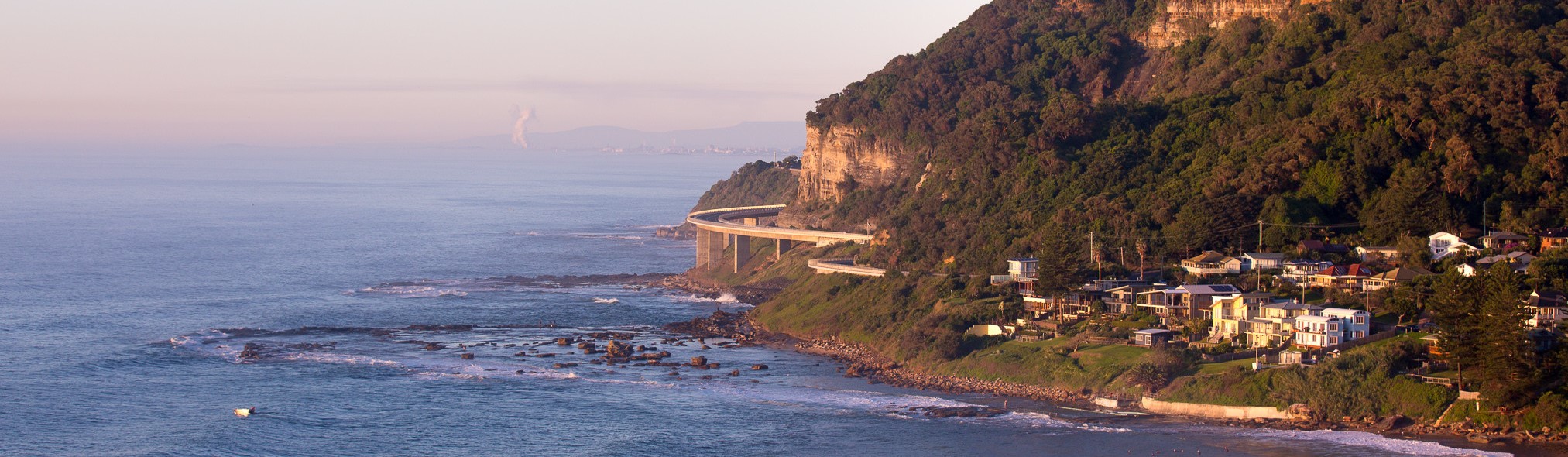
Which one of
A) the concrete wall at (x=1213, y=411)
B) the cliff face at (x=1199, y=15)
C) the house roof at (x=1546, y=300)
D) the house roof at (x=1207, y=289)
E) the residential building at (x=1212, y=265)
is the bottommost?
the concrete wall at (x=1213, y=411)

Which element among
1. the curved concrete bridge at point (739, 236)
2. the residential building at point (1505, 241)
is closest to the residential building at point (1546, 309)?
the residential building at point (1505, 241)

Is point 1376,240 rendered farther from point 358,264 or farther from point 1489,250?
point 358,264

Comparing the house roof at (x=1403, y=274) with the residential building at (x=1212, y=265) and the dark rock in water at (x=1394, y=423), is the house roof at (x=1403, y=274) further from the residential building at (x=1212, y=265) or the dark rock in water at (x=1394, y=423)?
the dark rock in water at (x=1394, y=423)

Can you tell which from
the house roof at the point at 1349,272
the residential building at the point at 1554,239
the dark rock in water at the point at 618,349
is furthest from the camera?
the dark rock in water at the point at 618,349

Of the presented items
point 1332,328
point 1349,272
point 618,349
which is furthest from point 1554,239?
point 618,349

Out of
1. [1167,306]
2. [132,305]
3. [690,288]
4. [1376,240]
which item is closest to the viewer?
[1167,306]

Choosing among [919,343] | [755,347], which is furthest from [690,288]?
[919,343]

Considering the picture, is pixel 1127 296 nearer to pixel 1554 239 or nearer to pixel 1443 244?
pixel 1443 244
